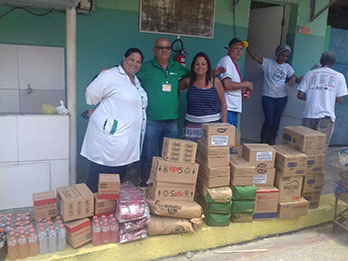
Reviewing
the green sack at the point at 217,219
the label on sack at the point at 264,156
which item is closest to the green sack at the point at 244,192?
the green sack at the point at 217,219

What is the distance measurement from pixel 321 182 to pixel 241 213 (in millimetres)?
1058

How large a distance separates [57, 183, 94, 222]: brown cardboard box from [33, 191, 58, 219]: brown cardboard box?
0.22 ft

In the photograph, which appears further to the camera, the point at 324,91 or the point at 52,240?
the point at 324,91

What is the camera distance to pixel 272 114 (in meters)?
5.16

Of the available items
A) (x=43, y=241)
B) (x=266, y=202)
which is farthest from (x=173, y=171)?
(x=43, y=241)

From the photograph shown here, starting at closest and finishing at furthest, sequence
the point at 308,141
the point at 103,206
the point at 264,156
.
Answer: the point at 103,206 → the point at 264,156 → the point at 308,141

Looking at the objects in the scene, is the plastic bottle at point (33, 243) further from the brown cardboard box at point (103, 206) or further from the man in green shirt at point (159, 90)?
the man in green shirt at point (159, 90)

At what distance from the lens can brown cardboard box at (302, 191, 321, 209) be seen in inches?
139

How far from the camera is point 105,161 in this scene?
9.99 ft

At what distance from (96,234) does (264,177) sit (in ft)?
5.74

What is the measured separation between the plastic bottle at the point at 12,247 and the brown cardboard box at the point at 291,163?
2.49m

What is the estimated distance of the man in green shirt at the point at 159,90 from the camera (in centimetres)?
342

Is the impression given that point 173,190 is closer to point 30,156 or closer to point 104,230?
point 104,230

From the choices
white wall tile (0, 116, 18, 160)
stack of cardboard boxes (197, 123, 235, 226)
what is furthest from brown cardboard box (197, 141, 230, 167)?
white wall tile (0, 116, 18, 160)
